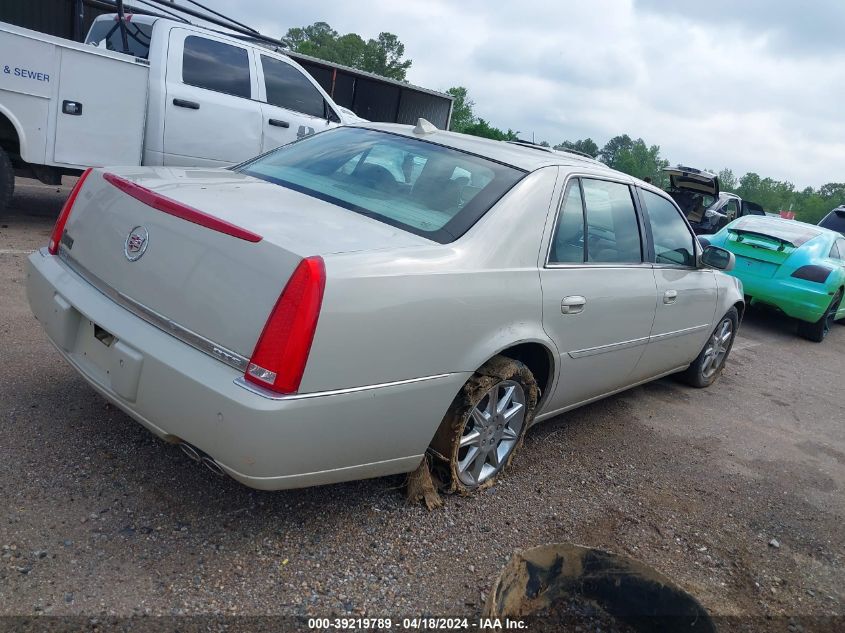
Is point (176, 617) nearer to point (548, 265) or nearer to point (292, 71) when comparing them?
point (548, 265)

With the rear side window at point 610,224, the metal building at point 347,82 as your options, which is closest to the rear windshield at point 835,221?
the metal building at point 347,82

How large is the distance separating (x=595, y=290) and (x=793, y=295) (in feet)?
19.2

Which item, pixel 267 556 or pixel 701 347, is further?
pixel 701 347

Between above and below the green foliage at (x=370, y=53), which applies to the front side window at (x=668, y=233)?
below

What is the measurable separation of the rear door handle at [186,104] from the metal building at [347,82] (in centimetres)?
651

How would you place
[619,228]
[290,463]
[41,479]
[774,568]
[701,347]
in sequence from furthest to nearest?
[701,347], [619,228], [774,568], [41,479], [290,463]

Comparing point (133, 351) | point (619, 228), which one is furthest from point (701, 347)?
point (133, 351)

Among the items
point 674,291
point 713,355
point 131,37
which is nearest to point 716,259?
point 674,291

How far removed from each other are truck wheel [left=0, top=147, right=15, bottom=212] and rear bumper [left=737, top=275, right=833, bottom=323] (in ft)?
26.1

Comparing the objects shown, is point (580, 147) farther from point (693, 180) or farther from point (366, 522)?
point (366, 522)

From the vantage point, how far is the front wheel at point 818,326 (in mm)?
8547

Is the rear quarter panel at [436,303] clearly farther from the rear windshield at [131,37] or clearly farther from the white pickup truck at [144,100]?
the rear windshield at [131,37]

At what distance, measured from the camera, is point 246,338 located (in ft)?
7.33

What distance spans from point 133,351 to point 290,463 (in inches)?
27.4
